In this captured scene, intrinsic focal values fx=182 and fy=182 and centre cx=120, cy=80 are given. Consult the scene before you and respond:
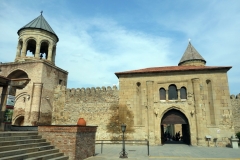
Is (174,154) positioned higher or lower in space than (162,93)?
lower

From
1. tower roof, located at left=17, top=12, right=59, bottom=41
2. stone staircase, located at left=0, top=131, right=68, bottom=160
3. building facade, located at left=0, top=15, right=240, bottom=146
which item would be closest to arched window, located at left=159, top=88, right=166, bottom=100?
building facade, located at left=0, top=15, right=240, bottom=146

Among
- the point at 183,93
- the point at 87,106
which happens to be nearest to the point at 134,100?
the point at 183,93

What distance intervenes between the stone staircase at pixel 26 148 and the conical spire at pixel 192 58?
961 inches

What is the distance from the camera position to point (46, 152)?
8.01m

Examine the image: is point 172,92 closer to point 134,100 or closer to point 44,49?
point 134,100

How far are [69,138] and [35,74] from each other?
46.9ft

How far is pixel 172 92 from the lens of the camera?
18.0 metres

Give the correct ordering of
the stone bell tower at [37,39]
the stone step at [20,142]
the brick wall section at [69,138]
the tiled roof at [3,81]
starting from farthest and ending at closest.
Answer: the stone bell tower at [37,39] < the tiled roof at [3,81] < the brick wall section at [69,138] < the stone step at [20,142]

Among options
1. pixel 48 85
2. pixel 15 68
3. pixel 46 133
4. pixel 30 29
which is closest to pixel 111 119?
pixel 48 85

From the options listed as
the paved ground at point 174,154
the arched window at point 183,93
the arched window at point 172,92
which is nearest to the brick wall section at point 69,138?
the paved ground at point 174,154

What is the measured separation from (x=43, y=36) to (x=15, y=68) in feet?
16.4

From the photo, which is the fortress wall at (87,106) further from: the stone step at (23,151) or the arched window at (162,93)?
the stone step at (23,151)

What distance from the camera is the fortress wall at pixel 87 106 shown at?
2009 cm

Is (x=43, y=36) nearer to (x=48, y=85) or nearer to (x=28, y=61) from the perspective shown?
(x=28, y=61)
